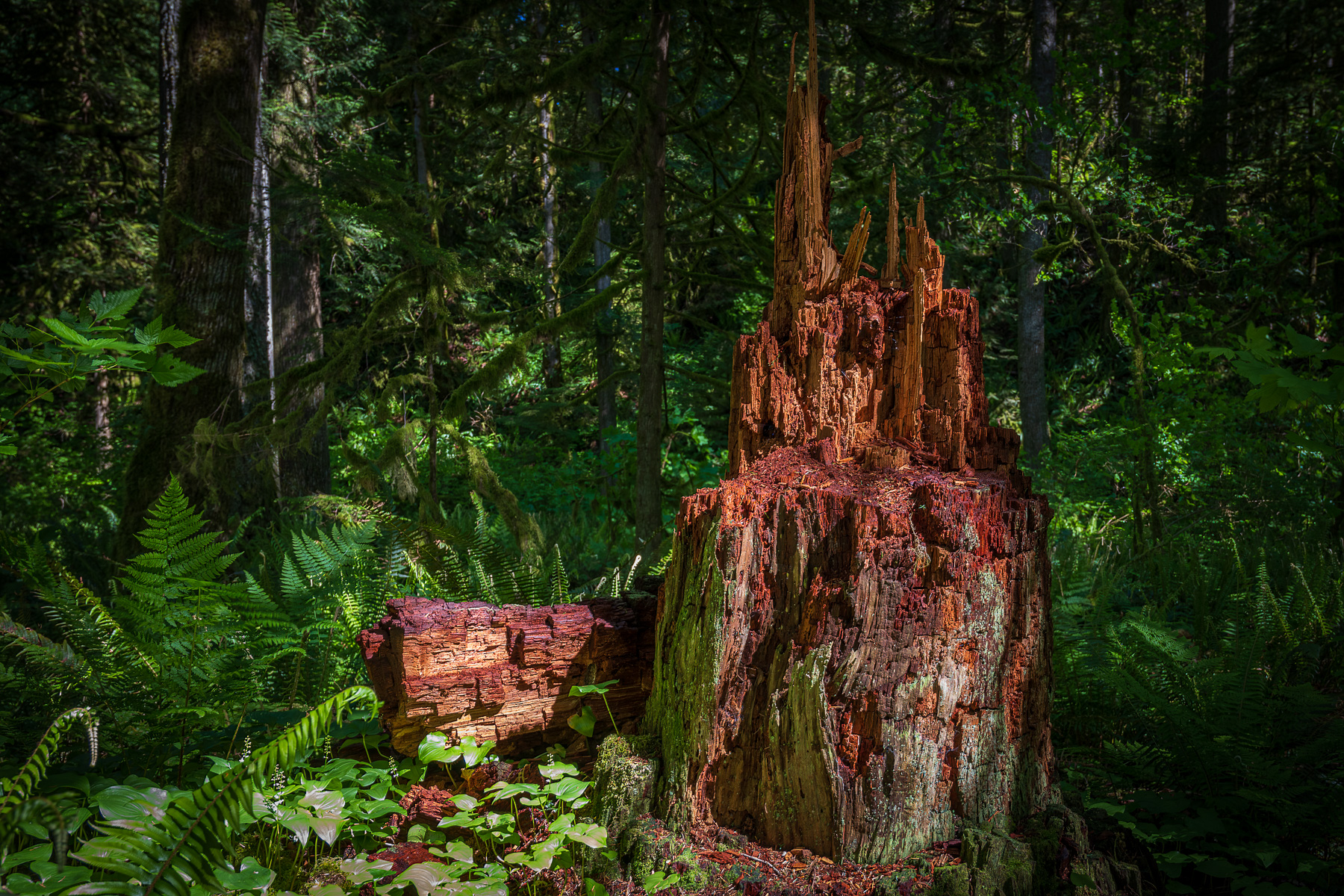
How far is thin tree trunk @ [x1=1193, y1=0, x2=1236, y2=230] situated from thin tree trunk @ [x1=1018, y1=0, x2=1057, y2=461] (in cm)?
174

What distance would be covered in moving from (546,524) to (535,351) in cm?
267

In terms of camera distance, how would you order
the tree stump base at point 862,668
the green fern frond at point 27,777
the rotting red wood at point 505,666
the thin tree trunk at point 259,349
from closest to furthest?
1. the green fern frond at point 27,777
2. the tree stump base at point 862,668
3. the rotting red wood at point 505,666
4. the thin tree trunk at point 259,349

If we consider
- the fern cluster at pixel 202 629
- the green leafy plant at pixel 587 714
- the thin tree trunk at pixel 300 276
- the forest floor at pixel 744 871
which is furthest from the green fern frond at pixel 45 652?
the thin tree trunk at pixel 300 276

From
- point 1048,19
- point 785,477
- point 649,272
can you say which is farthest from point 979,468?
point 1048,19

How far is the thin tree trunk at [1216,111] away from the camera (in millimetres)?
9141

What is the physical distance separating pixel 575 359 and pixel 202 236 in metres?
4.28

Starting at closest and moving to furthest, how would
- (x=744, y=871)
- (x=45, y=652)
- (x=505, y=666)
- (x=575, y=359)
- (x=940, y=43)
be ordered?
(x=744, y=871)
(x=505, y=666)
(x=45, y=652)
(x=575, y=359)
(x=940, y=43)

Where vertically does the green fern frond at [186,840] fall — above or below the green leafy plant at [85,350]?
below

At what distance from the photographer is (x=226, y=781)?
1484 millimetres

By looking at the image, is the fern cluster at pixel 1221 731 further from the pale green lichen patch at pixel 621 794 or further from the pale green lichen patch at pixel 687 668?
the pale green lichen patch at pixel 621 794

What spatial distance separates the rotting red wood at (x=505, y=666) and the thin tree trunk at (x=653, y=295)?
200 cm

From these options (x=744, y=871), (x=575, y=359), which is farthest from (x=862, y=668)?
(x=575, y=359)

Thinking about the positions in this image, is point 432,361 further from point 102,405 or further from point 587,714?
point 102,405

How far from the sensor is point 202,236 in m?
4.91
